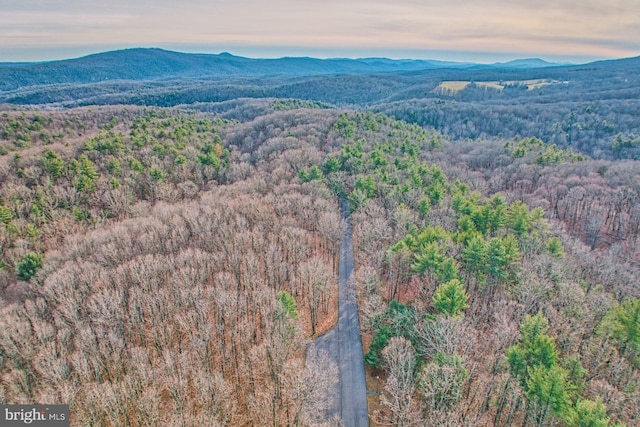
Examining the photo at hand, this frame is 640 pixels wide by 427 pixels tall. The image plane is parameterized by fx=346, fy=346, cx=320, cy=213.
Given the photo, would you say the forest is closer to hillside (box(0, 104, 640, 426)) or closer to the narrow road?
hillside (box(0, 104, 640, 426))

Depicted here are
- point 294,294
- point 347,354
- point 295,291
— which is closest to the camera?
point 347,354

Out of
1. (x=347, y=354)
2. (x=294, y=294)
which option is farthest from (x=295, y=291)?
(x=347, y=354)

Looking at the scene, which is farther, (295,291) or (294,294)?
(295,291)

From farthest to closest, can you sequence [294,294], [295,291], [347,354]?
[295,291] → [294,294] → [347,354]

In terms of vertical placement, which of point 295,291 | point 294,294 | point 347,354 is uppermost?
point 295,291

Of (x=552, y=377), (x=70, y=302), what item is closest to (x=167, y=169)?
(x=70, y=302)

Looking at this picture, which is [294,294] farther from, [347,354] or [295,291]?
[347,354]

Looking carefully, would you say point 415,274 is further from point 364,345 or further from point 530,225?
point 530,225
